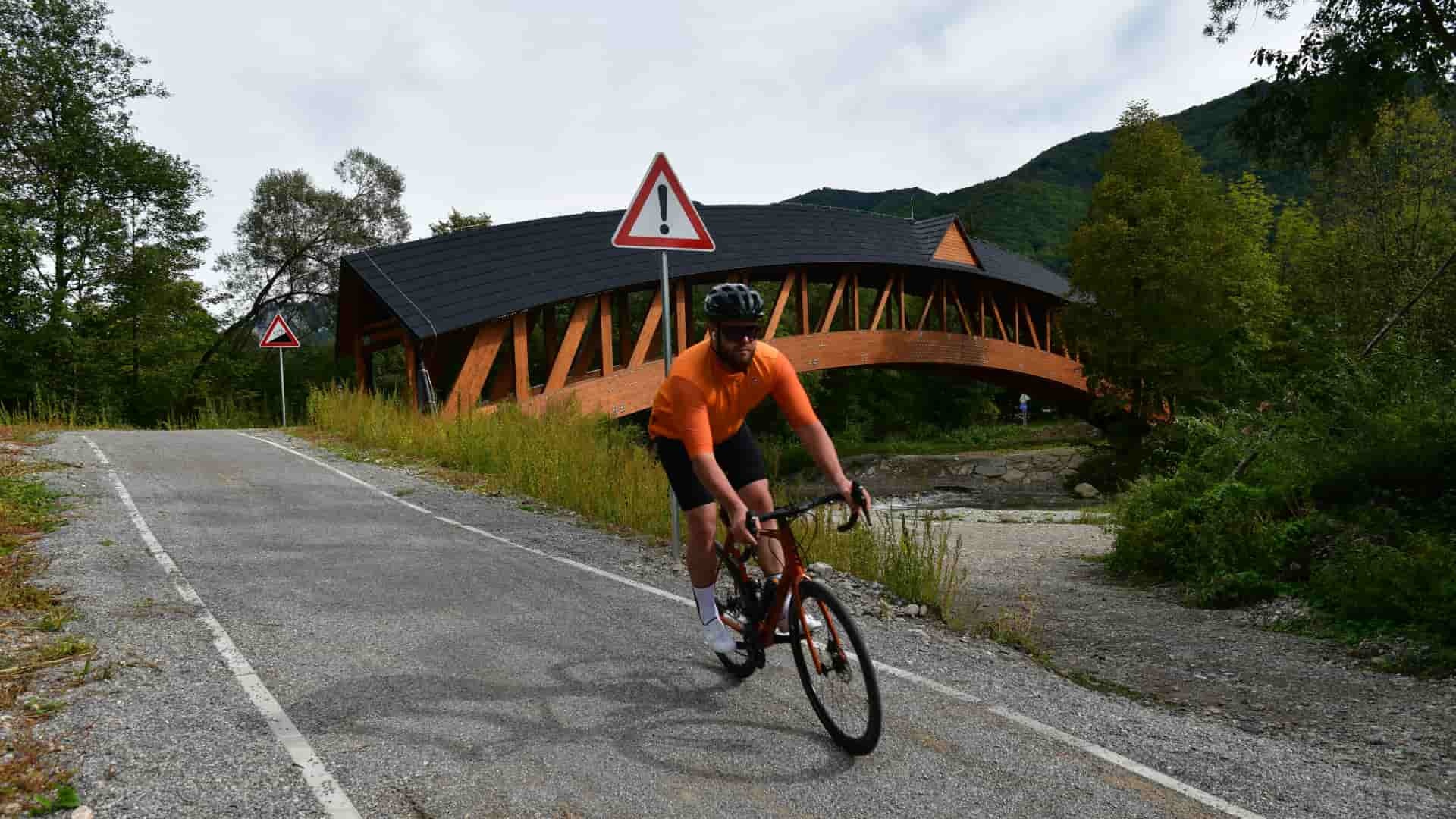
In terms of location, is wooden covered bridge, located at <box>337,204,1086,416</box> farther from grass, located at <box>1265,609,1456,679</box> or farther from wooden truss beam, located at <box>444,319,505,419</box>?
grass, located at <box>1265,609,1456,679</box>

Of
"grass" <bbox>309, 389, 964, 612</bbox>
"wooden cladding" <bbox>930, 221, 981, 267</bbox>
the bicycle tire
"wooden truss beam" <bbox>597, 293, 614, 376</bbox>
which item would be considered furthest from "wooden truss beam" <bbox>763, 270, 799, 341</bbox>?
the bicycle tire

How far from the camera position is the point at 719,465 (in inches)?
155

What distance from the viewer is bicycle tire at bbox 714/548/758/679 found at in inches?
A: 152

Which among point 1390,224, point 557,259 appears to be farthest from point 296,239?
point 1390,224

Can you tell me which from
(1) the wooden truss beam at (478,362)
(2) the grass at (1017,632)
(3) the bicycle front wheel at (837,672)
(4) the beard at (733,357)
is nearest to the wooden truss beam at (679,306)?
(1) the wooden truss beam at (478,362)

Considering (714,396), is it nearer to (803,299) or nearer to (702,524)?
(702,524)

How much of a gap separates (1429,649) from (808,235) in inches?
1025

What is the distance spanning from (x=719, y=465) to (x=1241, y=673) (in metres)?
3.42

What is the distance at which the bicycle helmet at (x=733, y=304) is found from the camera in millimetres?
3479

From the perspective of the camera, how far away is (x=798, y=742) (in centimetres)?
349

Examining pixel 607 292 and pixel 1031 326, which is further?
pixel 1031 326

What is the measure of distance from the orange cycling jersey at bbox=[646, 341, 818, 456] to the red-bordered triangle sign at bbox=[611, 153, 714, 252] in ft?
10.8

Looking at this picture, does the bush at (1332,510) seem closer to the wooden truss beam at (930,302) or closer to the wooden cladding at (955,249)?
the wooden truss beam at (930,302)

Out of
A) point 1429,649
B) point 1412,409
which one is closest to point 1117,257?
point 1412,409
